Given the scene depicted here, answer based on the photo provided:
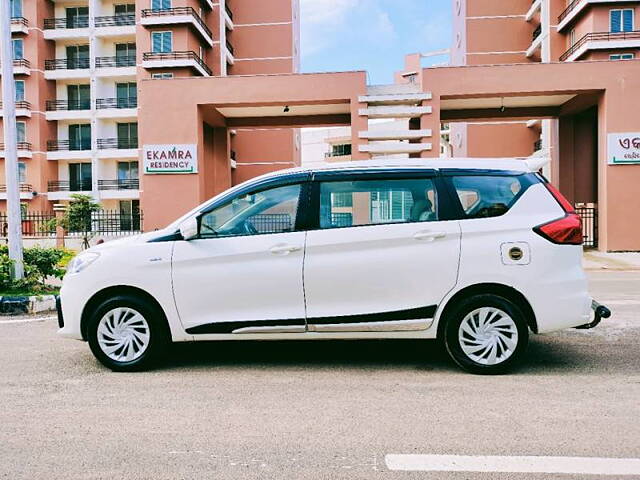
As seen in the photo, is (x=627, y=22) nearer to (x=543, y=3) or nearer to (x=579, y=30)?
(x=579, y=30)

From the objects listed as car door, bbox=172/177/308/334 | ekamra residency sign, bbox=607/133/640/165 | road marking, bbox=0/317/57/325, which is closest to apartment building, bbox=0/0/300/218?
ekamra residency sign, bbox=607/133/640/165

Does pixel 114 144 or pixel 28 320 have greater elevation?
pixel 114 144

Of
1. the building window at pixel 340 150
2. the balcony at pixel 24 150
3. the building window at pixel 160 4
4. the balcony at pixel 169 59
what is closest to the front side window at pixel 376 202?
the balcony at pixel 169 59

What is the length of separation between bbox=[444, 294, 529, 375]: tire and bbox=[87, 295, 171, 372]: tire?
265cm

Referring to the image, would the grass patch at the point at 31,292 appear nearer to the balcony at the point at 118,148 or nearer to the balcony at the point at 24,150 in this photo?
the balcony at the point at 118,148

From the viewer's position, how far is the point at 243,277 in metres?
5.09

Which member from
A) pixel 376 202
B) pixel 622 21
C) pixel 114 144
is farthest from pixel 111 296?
pixel 114 144

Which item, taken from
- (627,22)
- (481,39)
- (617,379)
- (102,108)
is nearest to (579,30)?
(627,22)

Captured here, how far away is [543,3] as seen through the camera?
3616 cm

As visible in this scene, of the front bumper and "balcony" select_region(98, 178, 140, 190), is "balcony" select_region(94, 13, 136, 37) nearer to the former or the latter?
"balcony" select_region(98, 178, 140, 190)

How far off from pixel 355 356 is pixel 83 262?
2.80m

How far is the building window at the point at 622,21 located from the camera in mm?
33094

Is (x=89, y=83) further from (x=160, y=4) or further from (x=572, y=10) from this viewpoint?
(x=572, y=10)

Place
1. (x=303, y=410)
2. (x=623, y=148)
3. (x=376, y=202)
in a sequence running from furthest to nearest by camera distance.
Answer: (x=623, y=148) → (x=376, y=202) → (x=303, y=410)
